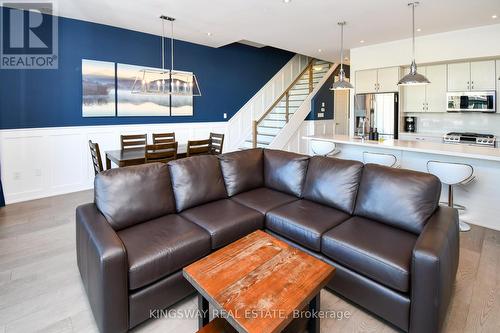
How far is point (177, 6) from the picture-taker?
397 centimetres

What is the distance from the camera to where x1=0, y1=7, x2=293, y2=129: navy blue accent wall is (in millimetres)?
4348

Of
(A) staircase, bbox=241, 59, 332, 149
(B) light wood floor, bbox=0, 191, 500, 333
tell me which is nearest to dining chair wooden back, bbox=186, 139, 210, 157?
(B) light wood floor, bbox=0, 191, 500, 333

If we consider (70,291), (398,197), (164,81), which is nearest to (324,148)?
(398,197)

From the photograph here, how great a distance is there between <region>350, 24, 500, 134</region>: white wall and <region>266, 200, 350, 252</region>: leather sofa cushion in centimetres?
431

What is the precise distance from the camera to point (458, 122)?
5.60 m

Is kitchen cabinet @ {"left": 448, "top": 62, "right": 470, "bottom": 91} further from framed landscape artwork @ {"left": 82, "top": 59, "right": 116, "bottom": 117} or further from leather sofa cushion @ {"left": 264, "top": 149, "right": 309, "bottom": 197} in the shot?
framed landscape artwork @ {"left": 82, "top": 59, "right": 116, "bottom": 117}

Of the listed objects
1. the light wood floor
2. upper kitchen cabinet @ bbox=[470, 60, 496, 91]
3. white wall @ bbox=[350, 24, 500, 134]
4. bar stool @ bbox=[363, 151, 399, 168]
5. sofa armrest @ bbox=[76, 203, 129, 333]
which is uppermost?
white wall @ bbox=[350, 24, 500, 134]

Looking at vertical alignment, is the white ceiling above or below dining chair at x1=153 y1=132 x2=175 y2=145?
above

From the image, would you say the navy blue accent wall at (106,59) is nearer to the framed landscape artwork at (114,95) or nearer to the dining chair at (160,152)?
the framed landscape artwork at (114,95)

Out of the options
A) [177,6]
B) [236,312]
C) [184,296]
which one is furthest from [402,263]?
[177,6]

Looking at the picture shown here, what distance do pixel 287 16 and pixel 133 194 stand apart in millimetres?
3494

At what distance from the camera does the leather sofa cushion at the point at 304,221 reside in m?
2.30

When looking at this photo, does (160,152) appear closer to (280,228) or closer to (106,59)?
(280,228)

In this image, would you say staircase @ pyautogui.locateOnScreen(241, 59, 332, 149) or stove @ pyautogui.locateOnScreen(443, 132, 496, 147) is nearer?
stove @ pyautogui.locateOnScreen(443, 132, 496, 147)
